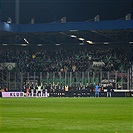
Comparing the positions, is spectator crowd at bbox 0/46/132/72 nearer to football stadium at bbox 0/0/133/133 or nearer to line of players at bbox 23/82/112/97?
football stadium at bbox 0/0/133/133

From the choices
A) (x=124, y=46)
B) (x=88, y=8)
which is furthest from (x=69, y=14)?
(x=124, y=46)

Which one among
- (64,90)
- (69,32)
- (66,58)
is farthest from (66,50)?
(64,90)

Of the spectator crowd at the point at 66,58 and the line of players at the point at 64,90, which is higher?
the spectator crowd at the point at 66,58

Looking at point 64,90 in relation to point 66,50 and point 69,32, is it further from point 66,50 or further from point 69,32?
point 66,50

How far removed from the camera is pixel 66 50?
72000mm

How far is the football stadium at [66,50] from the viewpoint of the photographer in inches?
2437

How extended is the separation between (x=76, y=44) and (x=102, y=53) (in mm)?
4644

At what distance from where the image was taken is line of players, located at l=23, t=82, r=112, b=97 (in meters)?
61.7

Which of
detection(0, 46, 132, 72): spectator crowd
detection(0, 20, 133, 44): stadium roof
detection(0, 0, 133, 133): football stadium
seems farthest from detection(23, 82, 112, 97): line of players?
detection(0, 20, 133, 44): stadium roof

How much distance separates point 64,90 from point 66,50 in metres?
10.0

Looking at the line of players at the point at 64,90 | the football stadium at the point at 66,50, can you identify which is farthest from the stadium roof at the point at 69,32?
the line of players at the point at 64,90

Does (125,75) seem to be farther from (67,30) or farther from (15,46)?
(15,46)

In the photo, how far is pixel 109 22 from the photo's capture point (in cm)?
6025

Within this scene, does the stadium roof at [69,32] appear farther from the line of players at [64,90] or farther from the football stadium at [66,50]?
the line of players at [64,90]
